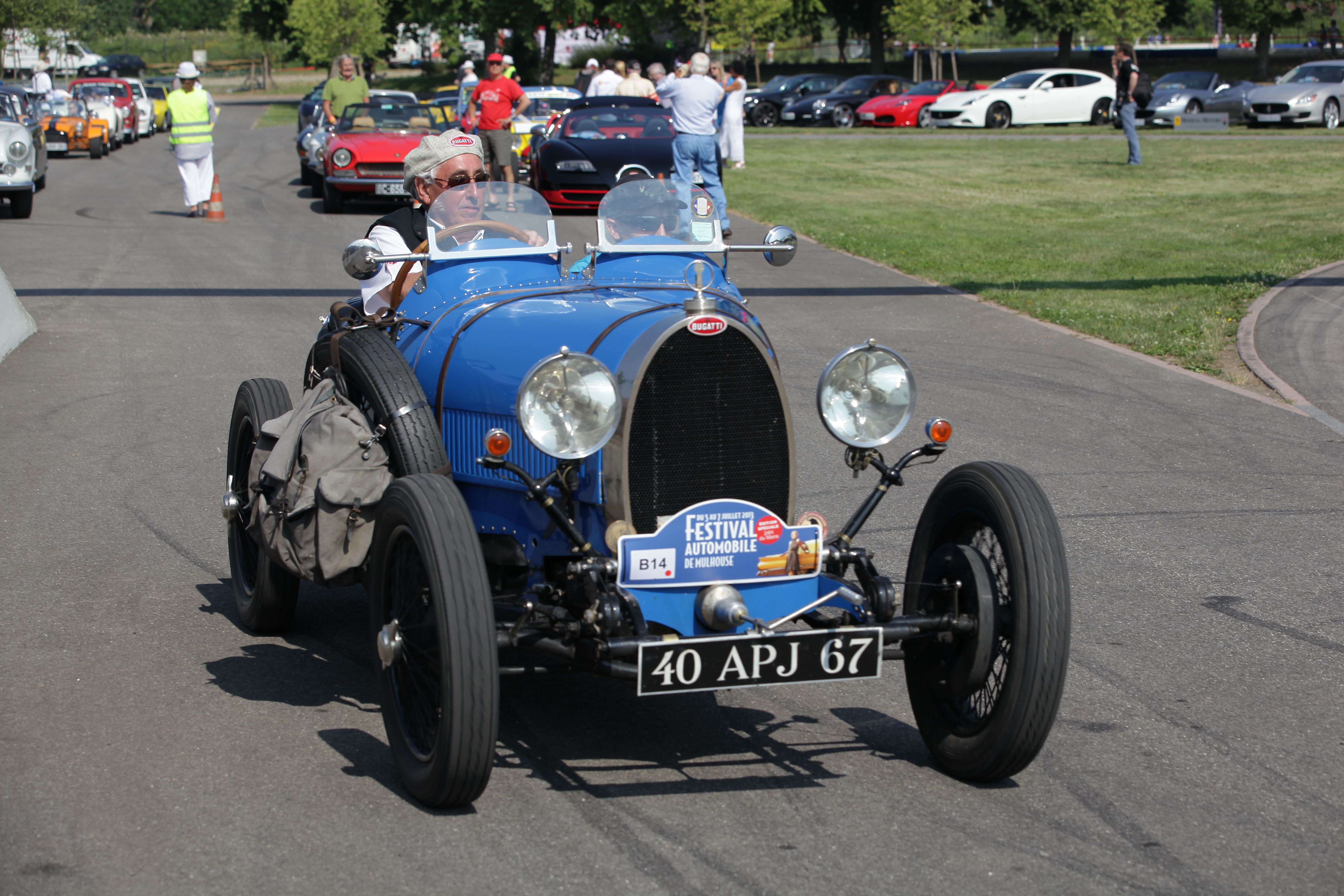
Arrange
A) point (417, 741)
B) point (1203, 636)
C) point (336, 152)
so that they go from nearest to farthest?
point (417, 741)
point (1203, 636)
point (336, 152)

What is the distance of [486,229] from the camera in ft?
18.0

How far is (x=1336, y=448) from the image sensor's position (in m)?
8.52

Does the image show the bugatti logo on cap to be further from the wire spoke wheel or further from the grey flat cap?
the grey flat cap

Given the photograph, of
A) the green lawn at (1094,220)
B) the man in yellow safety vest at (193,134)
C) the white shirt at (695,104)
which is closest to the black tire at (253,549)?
the green lawn at (1094,220)

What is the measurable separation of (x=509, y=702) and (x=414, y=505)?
1.19m

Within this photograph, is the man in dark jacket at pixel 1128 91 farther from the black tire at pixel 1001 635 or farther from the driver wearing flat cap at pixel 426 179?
the black tire at pixel 1001 635

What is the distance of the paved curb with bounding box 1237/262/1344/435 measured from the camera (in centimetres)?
930

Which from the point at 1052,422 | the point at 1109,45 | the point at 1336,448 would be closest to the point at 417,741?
the point at 1052,422

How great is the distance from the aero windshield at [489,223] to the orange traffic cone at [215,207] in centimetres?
1508

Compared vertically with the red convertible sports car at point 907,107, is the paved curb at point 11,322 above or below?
below

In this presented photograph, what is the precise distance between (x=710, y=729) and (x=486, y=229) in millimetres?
2143

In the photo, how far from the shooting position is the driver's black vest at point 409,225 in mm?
6125

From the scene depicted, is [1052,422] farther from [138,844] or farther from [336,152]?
[336,152]

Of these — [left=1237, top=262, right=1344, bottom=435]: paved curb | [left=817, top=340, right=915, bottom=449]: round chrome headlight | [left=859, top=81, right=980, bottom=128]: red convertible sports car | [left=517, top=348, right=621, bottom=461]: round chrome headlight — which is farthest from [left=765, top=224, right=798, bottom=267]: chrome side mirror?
[left=859, top=81, right=980, bottom=128]: red convertible sports car
